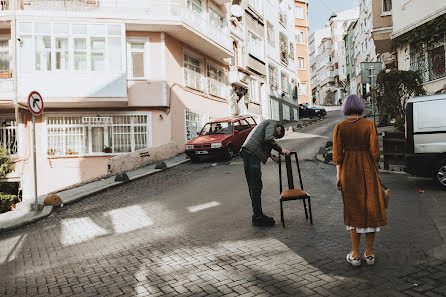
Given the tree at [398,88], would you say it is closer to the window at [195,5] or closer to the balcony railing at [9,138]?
the window at [195,5]

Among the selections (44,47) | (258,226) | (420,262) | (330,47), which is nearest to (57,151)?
(44,47)

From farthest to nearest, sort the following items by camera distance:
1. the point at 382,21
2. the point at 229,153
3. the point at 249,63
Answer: the point at 249,63 → the point at 382,21 → the point at 229,153

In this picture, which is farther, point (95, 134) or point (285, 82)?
point (285, 82)

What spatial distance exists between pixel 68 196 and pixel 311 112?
3322cm

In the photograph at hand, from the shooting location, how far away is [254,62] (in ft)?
100

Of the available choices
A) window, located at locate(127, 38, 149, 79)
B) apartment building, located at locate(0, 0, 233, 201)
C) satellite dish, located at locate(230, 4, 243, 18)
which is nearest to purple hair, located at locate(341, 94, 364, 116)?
apartment building, located at locate(0, 0, 233, 201)

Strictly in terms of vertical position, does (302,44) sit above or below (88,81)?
above

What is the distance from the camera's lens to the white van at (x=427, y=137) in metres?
9.29

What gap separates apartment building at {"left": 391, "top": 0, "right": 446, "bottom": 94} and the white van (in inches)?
274

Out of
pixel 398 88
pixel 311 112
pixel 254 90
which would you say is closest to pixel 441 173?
pixel 398 88

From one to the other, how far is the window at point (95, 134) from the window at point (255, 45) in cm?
1313

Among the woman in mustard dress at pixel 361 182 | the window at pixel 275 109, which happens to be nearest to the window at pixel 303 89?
the window at pixel 275 109

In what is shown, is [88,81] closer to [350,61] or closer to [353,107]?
[353,107]

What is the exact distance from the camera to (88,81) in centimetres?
1861
